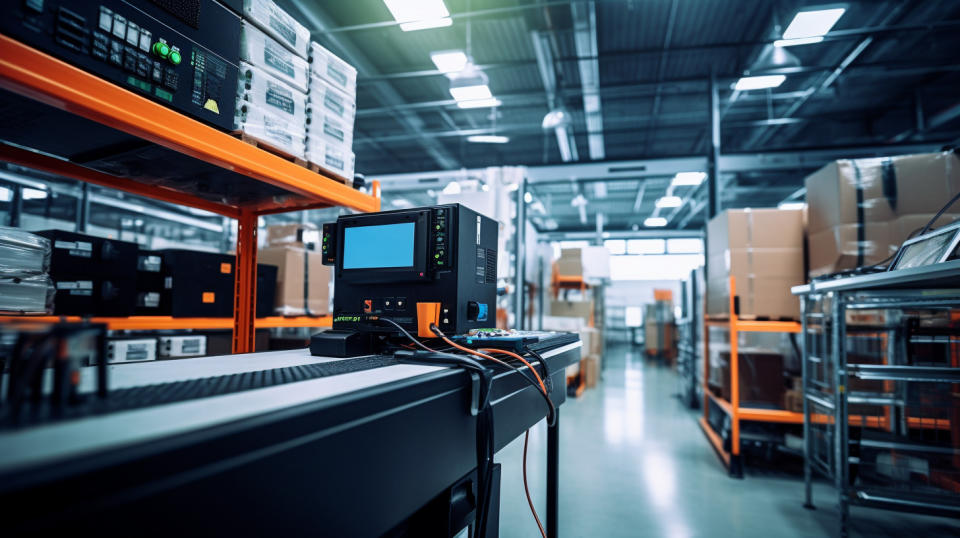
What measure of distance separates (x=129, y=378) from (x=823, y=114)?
9122 mm

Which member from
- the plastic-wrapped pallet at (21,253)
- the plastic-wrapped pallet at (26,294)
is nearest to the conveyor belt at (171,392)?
the plastic-wrapped pallet at (21,253)

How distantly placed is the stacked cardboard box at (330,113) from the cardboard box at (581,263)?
16.9ft

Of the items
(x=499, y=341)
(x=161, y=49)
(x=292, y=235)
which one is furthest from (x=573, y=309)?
(x=161, y=49)

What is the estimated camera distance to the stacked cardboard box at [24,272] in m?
1.91

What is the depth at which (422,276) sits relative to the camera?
1.13 metres

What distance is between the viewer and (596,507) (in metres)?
2.30

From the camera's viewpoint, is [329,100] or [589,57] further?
[589,57]

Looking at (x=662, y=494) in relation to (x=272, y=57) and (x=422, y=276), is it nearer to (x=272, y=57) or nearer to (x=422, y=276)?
(x=422, y=276)

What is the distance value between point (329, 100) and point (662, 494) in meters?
2.60

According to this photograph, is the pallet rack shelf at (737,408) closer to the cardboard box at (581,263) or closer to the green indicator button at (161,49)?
the green indicator button at (161,49)

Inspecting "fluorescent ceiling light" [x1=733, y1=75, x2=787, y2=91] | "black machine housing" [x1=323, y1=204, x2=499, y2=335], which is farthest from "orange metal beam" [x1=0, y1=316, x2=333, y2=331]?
"fluorescent ceiling light" [x1=733, y1=75, x2=787, y2=91]

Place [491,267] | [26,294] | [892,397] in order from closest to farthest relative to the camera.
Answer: [491,267]
[26,294]
[892,397]

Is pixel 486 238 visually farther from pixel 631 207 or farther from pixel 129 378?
pixel 631 207

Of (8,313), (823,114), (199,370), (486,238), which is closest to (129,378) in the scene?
(199,370)
